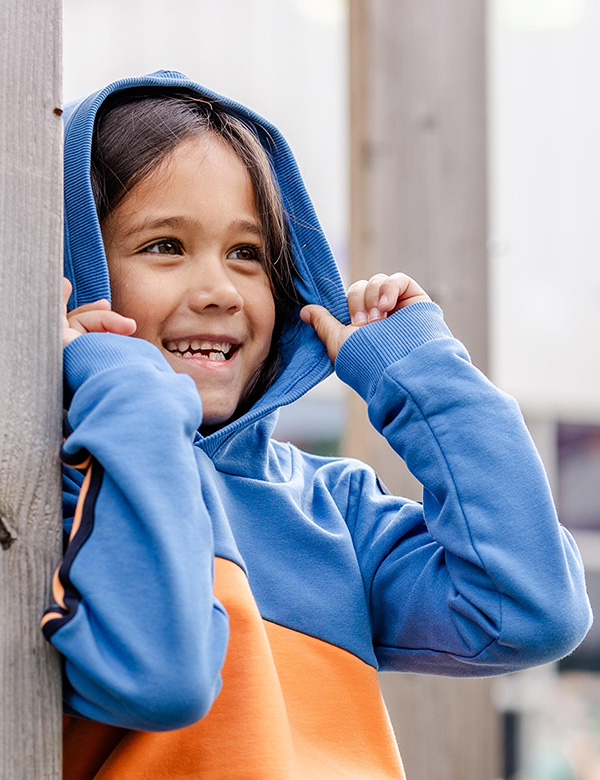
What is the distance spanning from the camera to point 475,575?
1.20m

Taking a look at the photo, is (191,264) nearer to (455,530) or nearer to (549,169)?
(455,530)

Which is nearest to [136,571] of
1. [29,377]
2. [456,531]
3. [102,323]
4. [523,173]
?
[29,377]

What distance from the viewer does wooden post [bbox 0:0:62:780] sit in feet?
2.98

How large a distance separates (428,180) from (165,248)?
1.11 metres

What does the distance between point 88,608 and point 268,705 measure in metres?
0.25

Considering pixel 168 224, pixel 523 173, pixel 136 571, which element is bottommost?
pixel 523 173

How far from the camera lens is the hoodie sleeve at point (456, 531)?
1165 mm

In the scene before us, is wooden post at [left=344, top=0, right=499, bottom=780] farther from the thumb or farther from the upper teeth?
the upper teeth

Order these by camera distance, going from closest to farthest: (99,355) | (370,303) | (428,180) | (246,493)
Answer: (99,355), (246,493), (370,303), (428,180)

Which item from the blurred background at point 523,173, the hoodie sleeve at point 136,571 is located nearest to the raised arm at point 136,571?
the hoodie sleeve at point 136,571

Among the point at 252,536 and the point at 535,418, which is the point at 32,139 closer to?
the point at 252,536

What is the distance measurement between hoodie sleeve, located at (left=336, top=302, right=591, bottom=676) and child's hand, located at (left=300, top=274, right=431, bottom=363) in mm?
33

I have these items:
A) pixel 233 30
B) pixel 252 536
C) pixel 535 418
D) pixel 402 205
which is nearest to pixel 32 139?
pixel 252 536

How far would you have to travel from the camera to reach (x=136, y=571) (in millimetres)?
930
